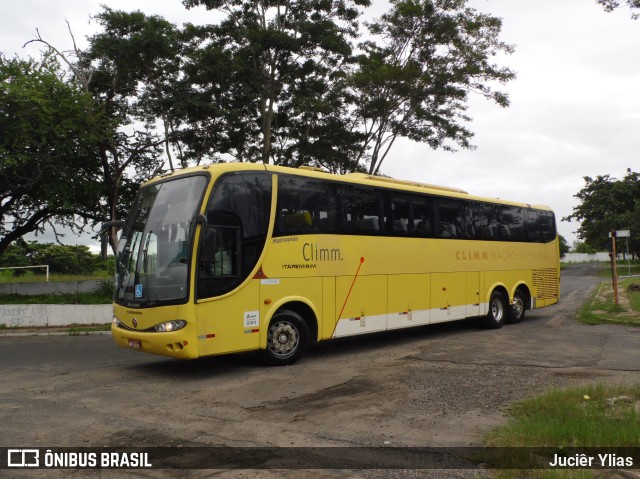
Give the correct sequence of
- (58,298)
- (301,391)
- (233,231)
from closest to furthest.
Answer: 1. (301,391)
2. (233,231)
3. (58,298)

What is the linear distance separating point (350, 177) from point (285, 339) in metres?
3.64

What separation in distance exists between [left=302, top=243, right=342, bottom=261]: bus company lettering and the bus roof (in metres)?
1.35

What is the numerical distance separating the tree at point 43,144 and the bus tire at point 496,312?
13213 mm

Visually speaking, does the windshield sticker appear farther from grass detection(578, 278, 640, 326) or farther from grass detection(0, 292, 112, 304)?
grass detection(0, 292, 112, 304)

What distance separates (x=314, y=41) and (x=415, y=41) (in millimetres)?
4221

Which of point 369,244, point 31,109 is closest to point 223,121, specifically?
point 31,109

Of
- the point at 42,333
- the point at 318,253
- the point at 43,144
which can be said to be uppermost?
the point at 43,144

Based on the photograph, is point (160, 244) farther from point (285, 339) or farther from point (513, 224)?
point (513, 224)

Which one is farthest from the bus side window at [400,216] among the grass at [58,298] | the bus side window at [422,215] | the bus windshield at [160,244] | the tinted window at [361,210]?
the grass at [58,298]

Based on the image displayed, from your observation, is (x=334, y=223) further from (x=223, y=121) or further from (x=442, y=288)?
(x=223, y=121)

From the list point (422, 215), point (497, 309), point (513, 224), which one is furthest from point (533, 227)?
point (422, 215)

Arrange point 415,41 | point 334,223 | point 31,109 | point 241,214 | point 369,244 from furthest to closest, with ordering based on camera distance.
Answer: point 415,41
point 31,109
point 369,244
point 334,223
point 241,214

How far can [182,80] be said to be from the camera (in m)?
19.3

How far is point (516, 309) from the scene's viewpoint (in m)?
16.1
